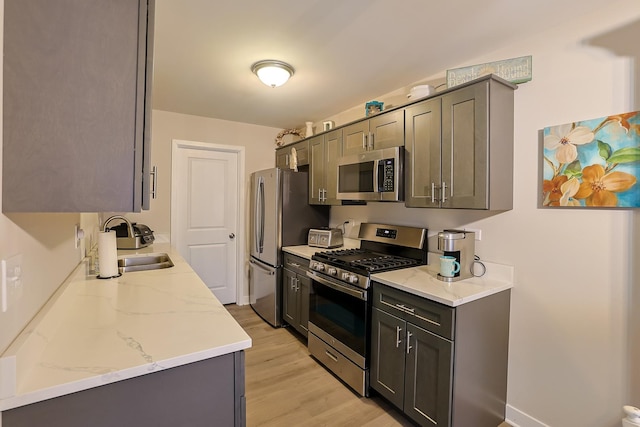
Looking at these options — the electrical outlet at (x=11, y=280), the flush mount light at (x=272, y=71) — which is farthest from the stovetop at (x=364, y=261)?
the electrical outlet at (x=11, y=280)

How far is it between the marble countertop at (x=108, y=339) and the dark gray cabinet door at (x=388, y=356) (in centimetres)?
116

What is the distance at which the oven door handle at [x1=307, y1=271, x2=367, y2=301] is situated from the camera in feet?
7.19

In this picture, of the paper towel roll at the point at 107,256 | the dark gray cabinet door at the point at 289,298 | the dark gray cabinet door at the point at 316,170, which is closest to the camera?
the paper towel roll at the point at 107,256

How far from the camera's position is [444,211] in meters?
2.43

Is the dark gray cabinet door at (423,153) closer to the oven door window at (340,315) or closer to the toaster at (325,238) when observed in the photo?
the oven door window at (340,315)

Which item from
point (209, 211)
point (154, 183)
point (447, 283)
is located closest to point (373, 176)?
point (447, 283)

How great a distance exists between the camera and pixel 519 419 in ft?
6.49

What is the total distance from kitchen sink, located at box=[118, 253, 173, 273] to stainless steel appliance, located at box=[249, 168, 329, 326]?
3.71 ft

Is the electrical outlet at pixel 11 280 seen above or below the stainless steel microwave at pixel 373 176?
below

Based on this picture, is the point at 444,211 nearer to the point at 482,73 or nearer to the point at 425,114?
the point at 425,114

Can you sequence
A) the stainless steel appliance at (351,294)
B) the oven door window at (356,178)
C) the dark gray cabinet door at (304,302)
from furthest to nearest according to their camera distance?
1. the dark gray cabinet door at (304,302)
2. the oven door window at (356,178)
3. the stainless steel appliance at (351,294)

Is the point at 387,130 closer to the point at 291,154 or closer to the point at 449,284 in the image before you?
the point at 449,284

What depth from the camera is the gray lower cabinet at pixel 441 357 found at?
1696mm

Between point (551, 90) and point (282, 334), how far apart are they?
3.04 meters
